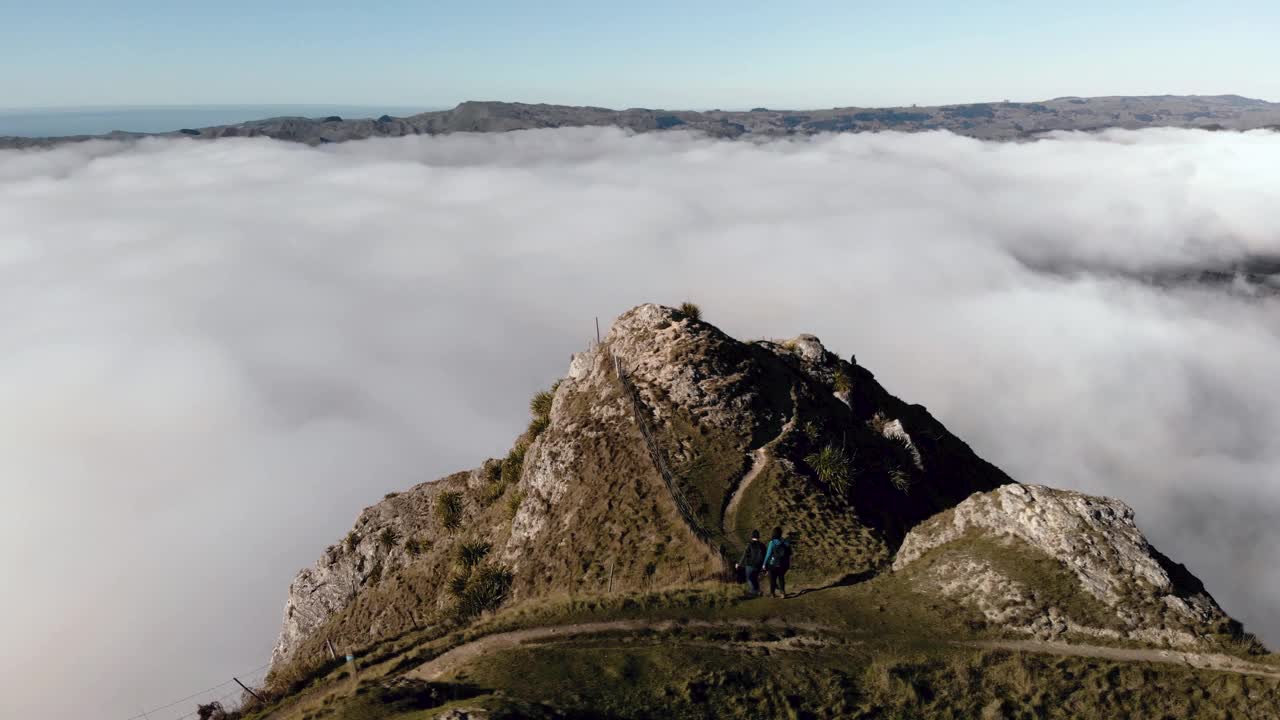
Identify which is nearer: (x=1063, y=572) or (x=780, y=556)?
(x=1063, y=572)

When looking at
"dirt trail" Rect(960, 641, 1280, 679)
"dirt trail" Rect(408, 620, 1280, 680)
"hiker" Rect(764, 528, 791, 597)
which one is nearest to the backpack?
"hiker" Rect(764, 528, 791, 597)

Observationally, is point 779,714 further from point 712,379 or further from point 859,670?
point 712,379

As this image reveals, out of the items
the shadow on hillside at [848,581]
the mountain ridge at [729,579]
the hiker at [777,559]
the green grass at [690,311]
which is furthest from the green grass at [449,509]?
the hiker at [777,559]

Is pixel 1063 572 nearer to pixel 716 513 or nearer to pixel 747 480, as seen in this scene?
pixel 716 513

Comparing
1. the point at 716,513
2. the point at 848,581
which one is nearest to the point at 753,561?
the point at 848,581

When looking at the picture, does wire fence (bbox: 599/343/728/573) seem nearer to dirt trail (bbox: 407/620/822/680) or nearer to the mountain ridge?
the mountain ridge

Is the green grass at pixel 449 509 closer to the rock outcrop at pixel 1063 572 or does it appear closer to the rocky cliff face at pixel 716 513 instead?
the rocky cliff face at pixel 716 513
